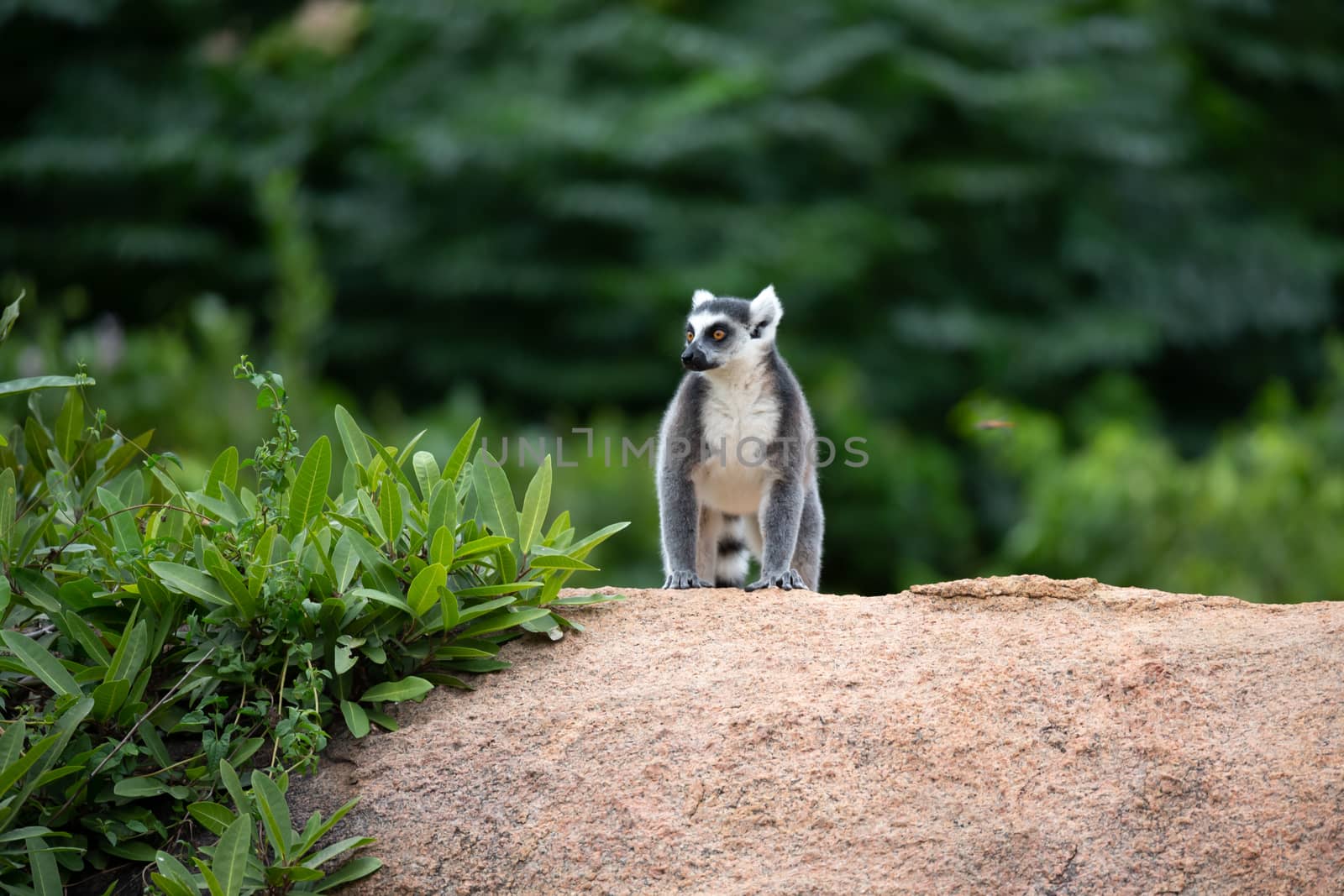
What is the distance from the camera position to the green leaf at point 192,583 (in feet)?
9.96

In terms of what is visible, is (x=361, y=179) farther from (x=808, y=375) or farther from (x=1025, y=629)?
(x=1025, y=629)

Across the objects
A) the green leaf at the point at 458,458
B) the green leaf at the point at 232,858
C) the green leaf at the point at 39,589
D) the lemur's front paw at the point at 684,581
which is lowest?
the green leaf at the point at 232,858

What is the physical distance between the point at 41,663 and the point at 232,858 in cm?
72

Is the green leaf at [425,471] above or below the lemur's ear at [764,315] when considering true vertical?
below

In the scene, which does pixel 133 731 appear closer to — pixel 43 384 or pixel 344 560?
pixel 344 560

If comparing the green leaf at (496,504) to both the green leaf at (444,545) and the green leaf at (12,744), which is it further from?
the green leaf at (12,744)

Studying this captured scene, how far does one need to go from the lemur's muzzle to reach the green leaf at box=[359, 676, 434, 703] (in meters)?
1.43

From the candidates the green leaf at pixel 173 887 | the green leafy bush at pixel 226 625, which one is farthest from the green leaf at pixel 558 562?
the green leaf at pixel 173 887

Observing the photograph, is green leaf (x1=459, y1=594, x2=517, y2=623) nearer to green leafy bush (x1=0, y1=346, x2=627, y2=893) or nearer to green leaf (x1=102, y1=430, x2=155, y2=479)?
green leafy bush (x1=0, y1=346, x2=627, y2=893)

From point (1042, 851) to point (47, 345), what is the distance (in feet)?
25.8

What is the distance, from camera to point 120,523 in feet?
11.2

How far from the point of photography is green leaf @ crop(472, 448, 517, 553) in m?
3.46

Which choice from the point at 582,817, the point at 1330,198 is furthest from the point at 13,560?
the point at 1330,198

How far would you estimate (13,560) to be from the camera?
10.5 ft
